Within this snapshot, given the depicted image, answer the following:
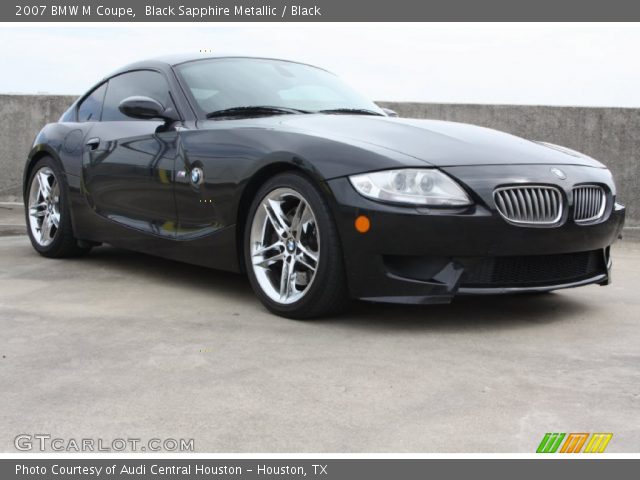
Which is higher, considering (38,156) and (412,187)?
(412,187)

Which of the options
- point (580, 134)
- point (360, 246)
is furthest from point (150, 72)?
point (580, 134)

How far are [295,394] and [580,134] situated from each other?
7.22m

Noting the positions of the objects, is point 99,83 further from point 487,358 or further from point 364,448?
point 364,448

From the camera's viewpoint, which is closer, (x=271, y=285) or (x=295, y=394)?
(x=295, y=394)

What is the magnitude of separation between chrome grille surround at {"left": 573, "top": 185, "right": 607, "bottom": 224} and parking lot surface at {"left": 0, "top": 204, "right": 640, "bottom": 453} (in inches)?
20.8

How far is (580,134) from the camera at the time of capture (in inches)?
396

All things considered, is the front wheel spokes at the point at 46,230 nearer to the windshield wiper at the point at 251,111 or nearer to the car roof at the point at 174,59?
the car roof at the point at 174,59

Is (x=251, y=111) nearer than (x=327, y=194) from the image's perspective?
No

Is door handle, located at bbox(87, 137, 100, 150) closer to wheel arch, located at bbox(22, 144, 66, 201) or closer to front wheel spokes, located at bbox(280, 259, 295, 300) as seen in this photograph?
wheel arch, located at bbox(22, 144, 66, 201)

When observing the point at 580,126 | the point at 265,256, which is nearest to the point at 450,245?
the point at 265,256

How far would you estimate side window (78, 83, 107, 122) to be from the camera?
6828 mm

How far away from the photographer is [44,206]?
724 centimetres

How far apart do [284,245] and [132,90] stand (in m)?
2.11

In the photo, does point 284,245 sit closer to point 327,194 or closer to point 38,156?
point 327,194
